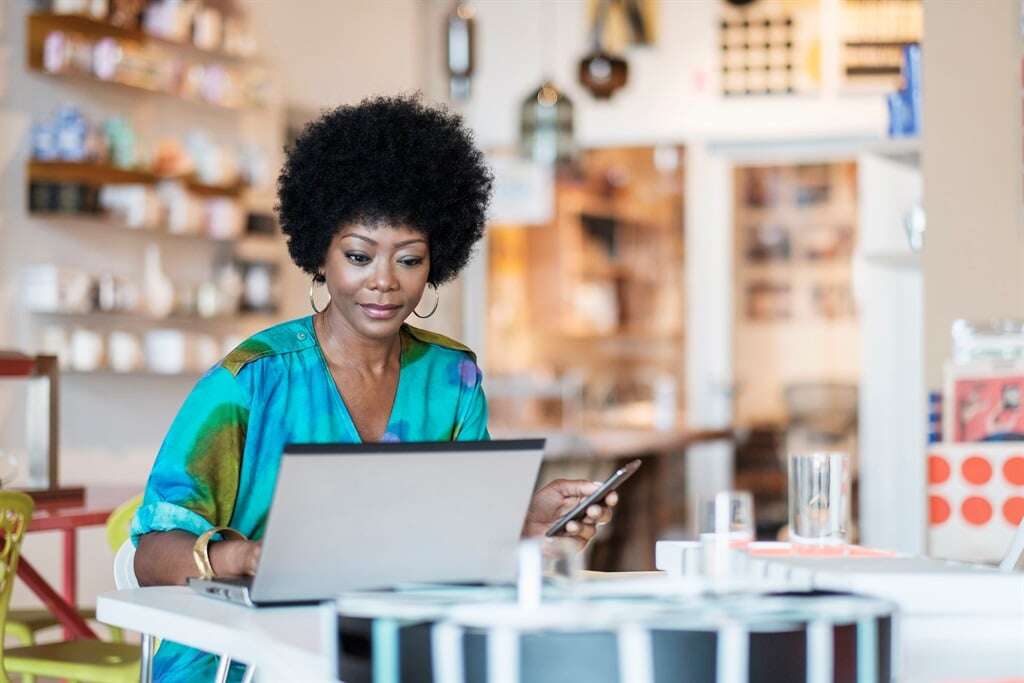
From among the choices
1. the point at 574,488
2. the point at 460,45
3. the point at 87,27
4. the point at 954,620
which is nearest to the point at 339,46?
the point at 460,45

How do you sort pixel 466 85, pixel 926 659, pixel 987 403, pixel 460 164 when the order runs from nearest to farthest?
pixel 926 659 < pixel 460 164 < pixel 987 403 < pixel 466 85

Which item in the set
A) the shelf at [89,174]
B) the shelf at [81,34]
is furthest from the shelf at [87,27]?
the shelf at [89,174]

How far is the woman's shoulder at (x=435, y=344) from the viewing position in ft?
8.13

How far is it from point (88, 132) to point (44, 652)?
2612 mm

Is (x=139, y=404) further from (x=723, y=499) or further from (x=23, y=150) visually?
(x=723, y=499)

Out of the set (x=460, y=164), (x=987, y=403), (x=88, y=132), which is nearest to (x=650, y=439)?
(x=88, y=132)

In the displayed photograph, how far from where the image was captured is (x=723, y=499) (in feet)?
6.63

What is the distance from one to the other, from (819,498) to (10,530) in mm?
1689

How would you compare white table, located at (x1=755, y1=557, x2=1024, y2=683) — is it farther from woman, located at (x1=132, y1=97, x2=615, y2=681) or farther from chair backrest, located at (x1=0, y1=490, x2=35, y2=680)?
chair backrest, located at (x1=0, y1=490, x2=35, y2=680)

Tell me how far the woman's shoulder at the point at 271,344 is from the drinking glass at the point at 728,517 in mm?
640

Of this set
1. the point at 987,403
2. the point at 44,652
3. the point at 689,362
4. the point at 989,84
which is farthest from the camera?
the point at 689,362

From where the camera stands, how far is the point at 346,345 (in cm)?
234

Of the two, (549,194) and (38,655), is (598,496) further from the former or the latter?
(549,194)

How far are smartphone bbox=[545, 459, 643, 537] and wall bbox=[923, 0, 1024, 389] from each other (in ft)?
7.65
